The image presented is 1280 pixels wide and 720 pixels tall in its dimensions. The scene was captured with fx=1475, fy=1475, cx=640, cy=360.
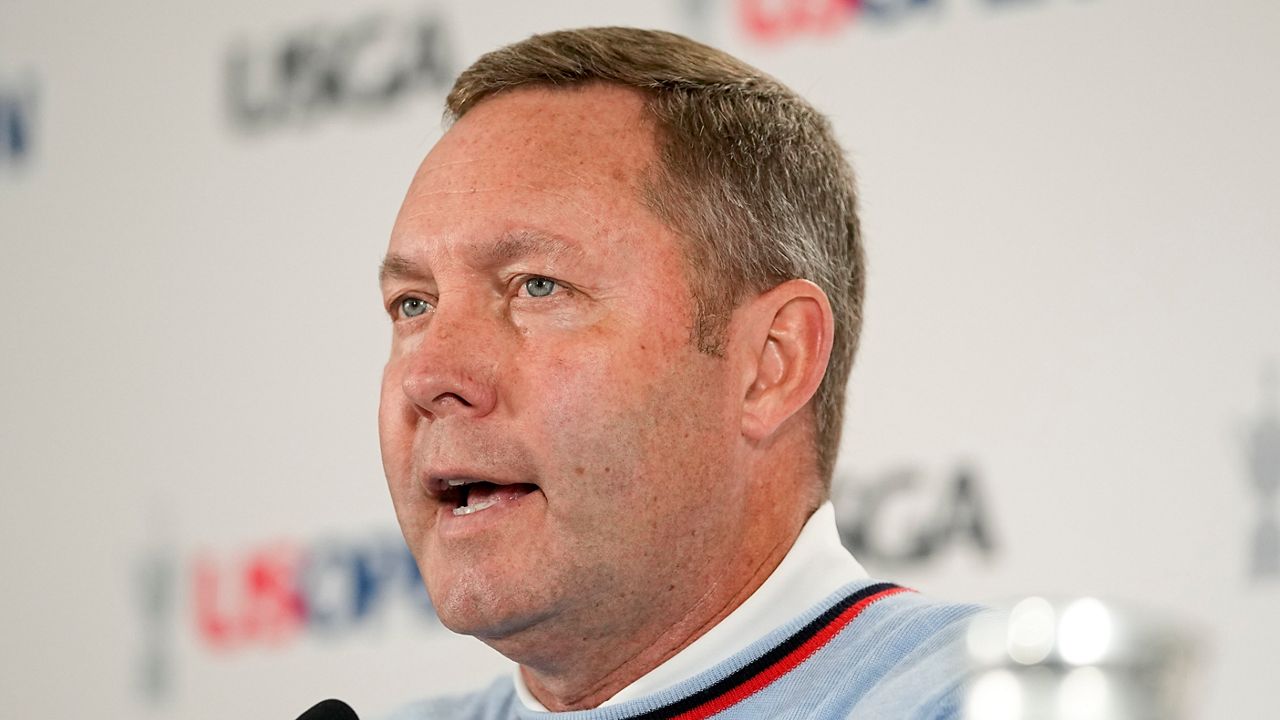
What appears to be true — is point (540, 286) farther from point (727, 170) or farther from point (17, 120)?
point (17, 120)

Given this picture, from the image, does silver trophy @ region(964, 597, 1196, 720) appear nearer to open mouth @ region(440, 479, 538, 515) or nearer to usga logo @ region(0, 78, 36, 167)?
open mouth @ region(440, 479, 538, 515)

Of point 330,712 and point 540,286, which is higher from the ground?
point 540,286

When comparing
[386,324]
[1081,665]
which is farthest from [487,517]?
[386,324]

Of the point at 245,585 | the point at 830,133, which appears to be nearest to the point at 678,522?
the point at 830,133

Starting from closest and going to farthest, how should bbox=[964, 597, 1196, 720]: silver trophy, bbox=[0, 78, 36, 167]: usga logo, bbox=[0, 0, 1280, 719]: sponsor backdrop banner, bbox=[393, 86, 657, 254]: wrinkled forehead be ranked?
bbox=[964, 597, 1196, 720]: silver trophy
bbox=[393, 86, 657, 254]: wrinkled forehead
bbox=[0, 0, 1280, 719]: sponsor backdrop banner
bbox=[0, 78, 36, 167]: usga logo

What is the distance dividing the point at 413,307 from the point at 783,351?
39 centimetres

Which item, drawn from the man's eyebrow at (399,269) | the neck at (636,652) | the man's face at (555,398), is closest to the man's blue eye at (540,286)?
the man's face at (555,398)

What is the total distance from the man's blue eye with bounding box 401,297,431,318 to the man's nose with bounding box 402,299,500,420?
127 mm

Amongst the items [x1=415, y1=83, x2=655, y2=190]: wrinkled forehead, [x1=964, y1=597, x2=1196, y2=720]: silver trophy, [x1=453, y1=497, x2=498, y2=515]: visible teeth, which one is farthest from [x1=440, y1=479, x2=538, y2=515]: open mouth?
[x1=964, y1=597, x2=1196, y2=720]: silver trophy

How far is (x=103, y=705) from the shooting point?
2963mm

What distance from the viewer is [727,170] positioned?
5.05 feet

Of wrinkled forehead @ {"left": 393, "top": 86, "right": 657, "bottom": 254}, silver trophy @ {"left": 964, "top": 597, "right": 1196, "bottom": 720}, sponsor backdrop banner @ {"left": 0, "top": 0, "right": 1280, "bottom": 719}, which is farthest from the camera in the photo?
sponsor backdrop banner @ {"left": 0, "top": 0, "right": 1280, "bottom": 719}

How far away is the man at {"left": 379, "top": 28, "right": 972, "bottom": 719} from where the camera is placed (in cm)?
136

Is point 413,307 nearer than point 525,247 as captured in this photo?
No
